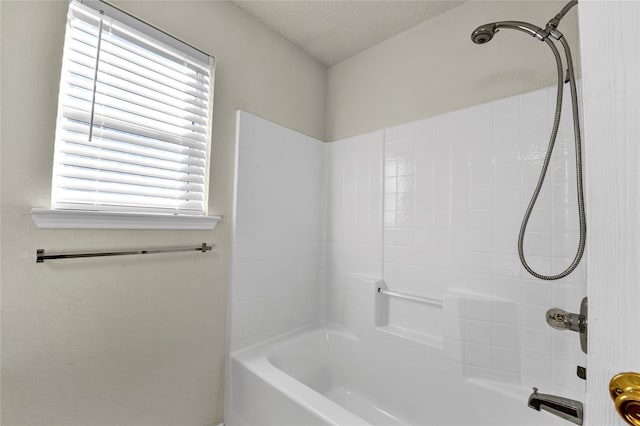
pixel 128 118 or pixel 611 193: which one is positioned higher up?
pixel 128 118

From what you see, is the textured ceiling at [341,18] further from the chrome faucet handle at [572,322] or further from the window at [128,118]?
the chrome faucet handle at [572,322]

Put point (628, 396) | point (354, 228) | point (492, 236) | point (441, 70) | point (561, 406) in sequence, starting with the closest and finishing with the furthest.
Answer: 1. point (628, 396)
2. point (561, 406)
3. point (492, 236)
4. point (441, 70)
5. point (354, 228)

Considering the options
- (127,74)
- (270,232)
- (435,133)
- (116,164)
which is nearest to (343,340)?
(270,232)

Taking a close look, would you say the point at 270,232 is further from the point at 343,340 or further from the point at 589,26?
the point at 589,26

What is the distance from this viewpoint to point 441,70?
64.8 inches

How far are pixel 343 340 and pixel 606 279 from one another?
5.74 feet

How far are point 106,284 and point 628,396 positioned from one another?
149 cm

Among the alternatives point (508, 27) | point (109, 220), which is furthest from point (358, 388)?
point (508, 27)

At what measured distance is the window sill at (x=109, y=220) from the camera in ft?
3.32

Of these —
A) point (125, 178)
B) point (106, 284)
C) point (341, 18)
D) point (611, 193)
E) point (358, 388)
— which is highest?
point (341, 18)

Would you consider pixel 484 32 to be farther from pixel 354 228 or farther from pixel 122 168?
pixel 122 168

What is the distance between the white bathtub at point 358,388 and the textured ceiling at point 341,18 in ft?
6.20

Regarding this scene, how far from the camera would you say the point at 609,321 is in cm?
34

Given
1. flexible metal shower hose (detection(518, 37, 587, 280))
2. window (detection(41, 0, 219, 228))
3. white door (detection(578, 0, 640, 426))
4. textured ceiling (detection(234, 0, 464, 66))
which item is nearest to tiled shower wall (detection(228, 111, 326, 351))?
window (detection(41, 0, 219, 228))
